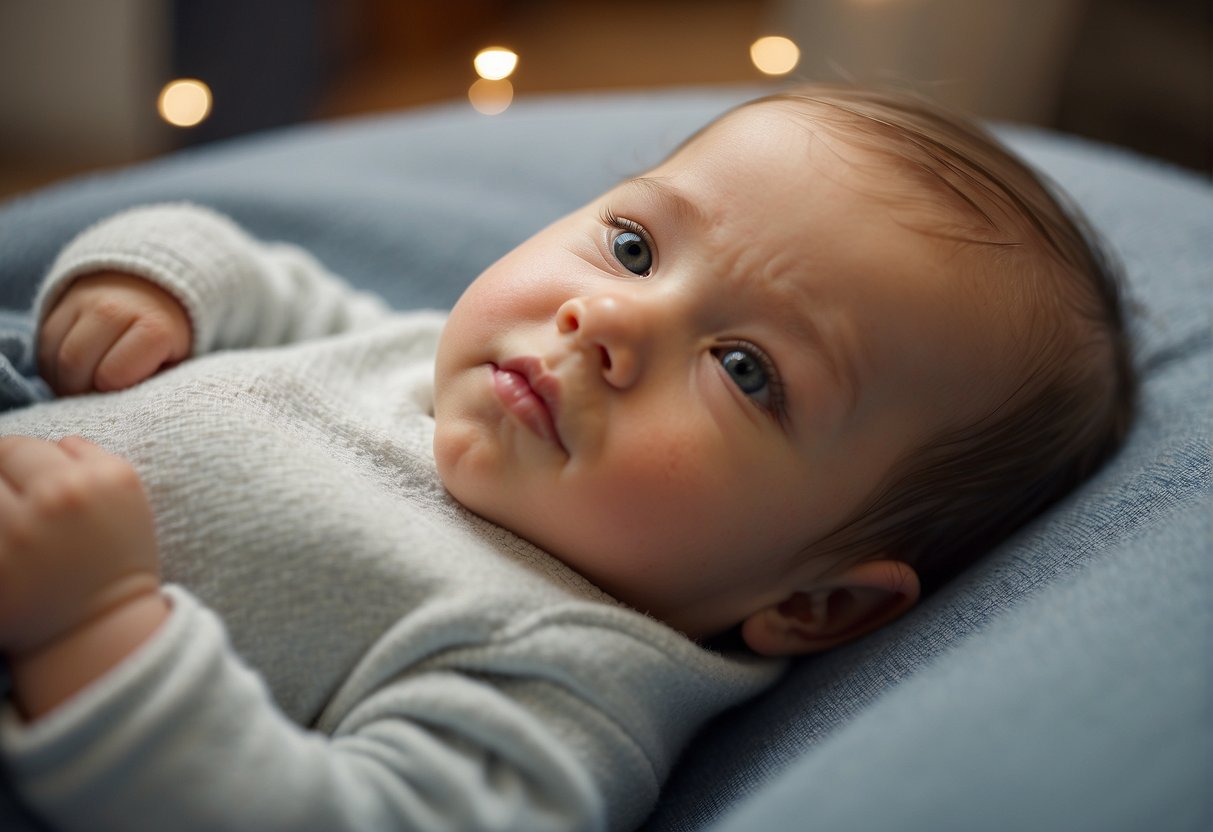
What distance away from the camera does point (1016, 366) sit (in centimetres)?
84

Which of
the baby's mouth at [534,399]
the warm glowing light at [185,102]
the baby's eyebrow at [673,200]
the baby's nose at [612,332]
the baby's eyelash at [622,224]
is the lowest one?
the warm glowing light at [185,102]

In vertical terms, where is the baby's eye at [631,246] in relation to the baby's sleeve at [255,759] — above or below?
above

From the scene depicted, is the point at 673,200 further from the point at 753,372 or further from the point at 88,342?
the point at 88,342

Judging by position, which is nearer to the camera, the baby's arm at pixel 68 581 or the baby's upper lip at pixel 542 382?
the baby's arm at pixel 68 581

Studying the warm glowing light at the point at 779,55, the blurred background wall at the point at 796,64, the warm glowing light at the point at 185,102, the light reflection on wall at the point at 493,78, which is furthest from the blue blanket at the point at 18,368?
the warm glowing light at the point at 779,55

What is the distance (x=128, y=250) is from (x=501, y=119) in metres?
0.73

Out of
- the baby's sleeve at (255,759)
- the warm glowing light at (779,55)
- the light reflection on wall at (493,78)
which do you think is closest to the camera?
the baby's sleeve at (255,759)

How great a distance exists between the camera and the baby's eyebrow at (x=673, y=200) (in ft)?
2.66

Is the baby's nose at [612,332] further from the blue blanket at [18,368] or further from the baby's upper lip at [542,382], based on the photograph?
the blue blanket at [18,368]

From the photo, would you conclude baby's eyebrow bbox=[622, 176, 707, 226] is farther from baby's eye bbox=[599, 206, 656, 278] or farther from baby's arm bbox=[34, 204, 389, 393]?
baby's arm bbox=[34, 204, 389, 393]

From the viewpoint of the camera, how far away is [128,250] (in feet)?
3.05

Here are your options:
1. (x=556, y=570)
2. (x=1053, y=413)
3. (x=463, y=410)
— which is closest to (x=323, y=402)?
(x=463, y=410)

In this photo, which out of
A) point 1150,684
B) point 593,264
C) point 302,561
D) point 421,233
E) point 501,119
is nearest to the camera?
point 1150,684

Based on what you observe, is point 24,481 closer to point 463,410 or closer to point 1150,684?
point 463,410
